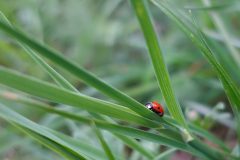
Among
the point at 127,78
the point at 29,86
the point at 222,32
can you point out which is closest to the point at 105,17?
the point at 127,78

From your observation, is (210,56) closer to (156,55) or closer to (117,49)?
(156,55)

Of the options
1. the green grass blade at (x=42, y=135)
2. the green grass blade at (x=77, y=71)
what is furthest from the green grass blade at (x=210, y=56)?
the green grass blade at (x=42, y=135)

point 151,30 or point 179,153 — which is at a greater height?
point 179,153

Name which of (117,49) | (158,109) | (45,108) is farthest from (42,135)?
(117,49)

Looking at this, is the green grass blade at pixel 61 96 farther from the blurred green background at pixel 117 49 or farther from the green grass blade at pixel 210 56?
the blurred green background at pixel 117 49

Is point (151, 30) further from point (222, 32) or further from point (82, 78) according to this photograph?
point (222, 32)

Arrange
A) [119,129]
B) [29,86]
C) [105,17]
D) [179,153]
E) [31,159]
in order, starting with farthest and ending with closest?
1. [105,17]
2. [179,153]
3. [31,159]
4. [119,129]
5. [29,86]
